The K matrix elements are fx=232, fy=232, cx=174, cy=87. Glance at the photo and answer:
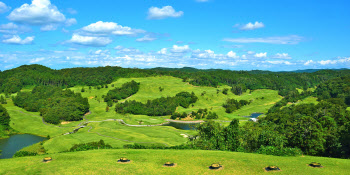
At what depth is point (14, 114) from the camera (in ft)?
573

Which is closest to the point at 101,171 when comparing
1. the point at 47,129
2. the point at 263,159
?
the point at 263,159

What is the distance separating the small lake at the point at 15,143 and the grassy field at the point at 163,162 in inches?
3092

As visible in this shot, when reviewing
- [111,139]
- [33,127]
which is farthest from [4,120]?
[111,139]

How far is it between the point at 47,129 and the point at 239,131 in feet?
427

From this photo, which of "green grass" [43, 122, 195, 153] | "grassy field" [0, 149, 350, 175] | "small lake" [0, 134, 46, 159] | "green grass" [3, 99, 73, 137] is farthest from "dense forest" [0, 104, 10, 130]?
"grassy field" [0, 149, 350, 175]

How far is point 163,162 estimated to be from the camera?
39.0 meters

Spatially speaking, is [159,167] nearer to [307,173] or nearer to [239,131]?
[307,173]

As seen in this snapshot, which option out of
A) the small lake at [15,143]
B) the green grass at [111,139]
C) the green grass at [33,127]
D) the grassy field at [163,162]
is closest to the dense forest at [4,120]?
the green grass at [33,127]

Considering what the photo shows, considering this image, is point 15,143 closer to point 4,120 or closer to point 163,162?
point 4,120

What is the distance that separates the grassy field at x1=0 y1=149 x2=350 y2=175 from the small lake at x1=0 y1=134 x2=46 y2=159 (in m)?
78.5

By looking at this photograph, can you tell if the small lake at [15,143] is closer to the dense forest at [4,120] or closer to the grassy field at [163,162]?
the dense forest at [4,120]

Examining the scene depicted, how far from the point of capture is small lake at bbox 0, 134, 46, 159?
105375 millimetres

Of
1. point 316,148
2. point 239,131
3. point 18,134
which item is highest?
point 239,131

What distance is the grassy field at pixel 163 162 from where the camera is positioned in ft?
113
